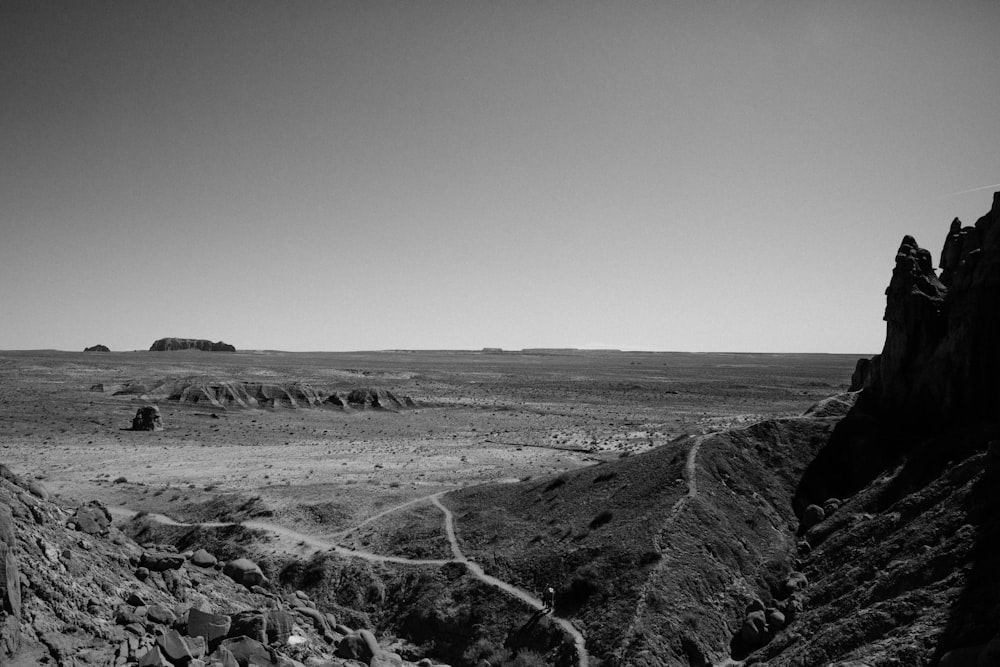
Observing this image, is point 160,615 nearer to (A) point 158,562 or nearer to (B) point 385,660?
(A) point 158,562

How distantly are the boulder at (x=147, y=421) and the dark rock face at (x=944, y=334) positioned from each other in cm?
6411

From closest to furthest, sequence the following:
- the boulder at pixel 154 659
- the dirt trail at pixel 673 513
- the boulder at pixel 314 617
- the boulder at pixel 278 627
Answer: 1. the boulder at pixel 154 659
2. the boulder at pixel 278 627
3. the dirt trail at pixel 673 513
4. the boulder at pixel 314 617

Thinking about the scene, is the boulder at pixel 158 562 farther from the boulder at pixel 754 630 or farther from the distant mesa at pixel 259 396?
the distant mesa at pixel 259 396

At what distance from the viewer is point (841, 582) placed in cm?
1719

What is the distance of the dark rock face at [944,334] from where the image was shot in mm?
22766

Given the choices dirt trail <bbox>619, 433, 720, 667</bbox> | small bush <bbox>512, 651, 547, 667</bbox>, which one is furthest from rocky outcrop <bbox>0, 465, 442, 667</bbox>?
dirt trail <bbox>619, 433, 720, 667</bbox>

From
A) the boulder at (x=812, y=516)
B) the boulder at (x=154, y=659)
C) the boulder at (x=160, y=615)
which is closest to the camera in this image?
the boulder at (x=154, y=659)

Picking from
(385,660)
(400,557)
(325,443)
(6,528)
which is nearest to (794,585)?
(385,660)

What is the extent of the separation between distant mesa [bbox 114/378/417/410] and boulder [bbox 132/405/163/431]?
1751cm

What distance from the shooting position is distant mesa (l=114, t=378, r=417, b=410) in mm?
79000

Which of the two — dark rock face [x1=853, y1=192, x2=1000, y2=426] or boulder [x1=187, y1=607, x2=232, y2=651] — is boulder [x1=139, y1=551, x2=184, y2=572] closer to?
boulder [x1=187, y1=607, x2=232, y2=651]

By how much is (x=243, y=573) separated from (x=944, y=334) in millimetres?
31795

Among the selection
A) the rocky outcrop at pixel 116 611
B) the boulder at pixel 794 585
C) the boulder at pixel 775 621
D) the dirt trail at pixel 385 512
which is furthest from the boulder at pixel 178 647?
the boulder at pixel 794 585

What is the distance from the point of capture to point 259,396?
267ft
